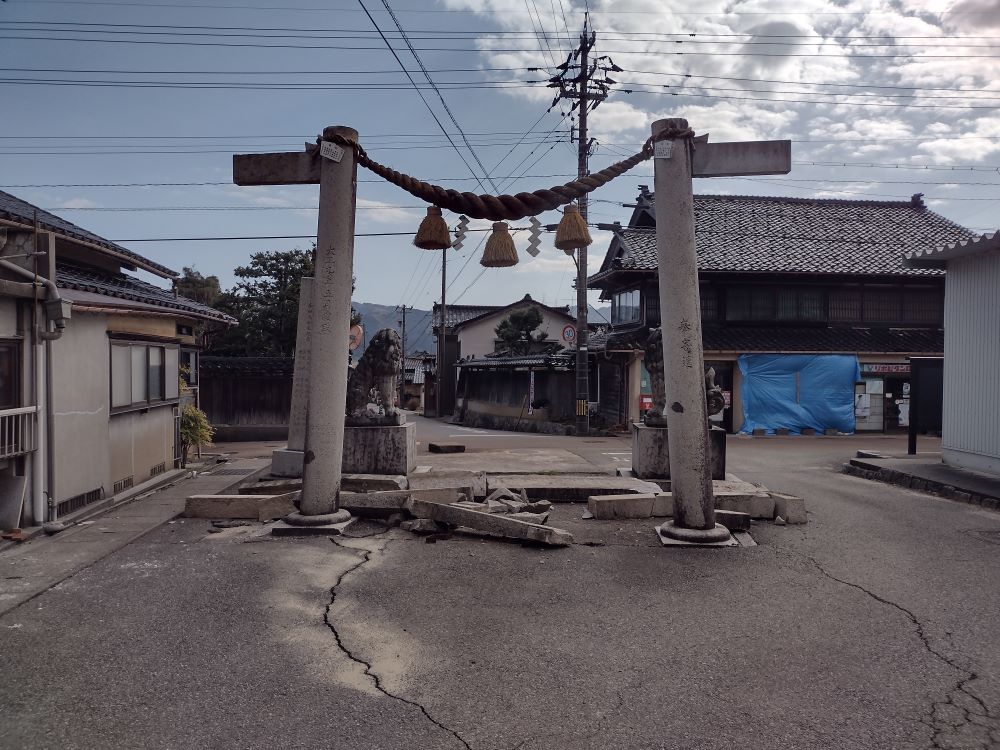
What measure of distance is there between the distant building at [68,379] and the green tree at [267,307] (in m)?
16.3

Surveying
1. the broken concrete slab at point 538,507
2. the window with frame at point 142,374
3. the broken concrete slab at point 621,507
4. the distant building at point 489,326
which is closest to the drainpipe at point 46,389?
the window with frame at point 142,374

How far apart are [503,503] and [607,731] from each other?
4610 millimetres

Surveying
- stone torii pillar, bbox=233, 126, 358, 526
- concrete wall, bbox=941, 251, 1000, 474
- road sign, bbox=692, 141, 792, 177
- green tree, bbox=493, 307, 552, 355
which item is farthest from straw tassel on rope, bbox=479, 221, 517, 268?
green tree, bbox=493, 307, 552, 355

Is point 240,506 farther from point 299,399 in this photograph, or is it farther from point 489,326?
point 489,326

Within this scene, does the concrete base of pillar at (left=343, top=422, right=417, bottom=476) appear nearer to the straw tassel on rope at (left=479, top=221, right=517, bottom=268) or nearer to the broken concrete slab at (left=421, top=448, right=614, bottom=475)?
the broken concrete slab at (left=421, top=448, right=614, bottom=475)

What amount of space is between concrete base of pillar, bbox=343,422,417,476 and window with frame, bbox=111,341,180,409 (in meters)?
3.55

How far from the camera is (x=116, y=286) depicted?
1212cm

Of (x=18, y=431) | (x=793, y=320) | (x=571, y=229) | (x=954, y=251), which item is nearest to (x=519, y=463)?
(x=571, y=229)

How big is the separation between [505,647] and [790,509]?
5174mm

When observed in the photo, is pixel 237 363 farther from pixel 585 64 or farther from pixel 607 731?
pixel 607 731

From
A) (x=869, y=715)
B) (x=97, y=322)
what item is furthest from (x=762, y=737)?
(x=97, y=322)

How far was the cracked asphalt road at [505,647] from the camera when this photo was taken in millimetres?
3586

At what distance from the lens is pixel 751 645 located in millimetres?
4656

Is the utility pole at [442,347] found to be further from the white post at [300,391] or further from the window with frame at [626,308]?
the white post at [300,391]
